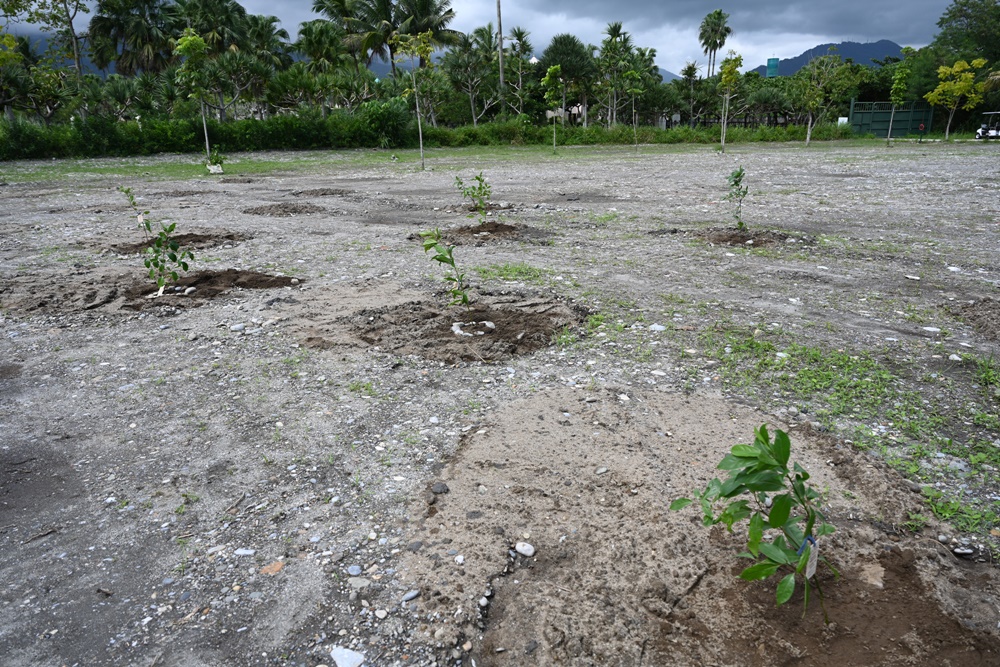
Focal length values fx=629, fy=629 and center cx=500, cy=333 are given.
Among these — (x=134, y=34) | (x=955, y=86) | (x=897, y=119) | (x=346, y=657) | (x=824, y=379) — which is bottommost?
(x=346, y=657)

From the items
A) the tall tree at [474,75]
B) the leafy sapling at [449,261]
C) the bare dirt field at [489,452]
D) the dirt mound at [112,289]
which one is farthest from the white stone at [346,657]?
the tall tree at [474,75]

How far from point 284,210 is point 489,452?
965cm

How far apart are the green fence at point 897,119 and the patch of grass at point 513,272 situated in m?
44.3

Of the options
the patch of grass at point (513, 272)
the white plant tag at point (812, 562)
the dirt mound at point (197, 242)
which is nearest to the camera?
the white plant tag at point (812, 562)

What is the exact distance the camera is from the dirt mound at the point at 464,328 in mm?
4562

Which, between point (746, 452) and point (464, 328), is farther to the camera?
point (464, 328)

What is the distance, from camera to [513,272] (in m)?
6.68

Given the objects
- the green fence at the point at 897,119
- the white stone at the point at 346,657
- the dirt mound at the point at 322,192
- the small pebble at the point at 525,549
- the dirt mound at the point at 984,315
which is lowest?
the white stone at the point at 346,657

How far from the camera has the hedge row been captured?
25891 millimetres

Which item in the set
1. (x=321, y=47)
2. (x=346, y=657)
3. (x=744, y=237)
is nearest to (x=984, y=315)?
(x=744, y=237)

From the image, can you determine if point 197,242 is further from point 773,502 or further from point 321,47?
point 321,47

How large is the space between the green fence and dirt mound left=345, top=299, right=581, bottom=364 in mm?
45764

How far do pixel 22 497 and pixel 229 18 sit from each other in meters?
52.0

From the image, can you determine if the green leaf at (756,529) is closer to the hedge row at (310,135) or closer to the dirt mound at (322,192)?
the dirt mound at (322,192)
